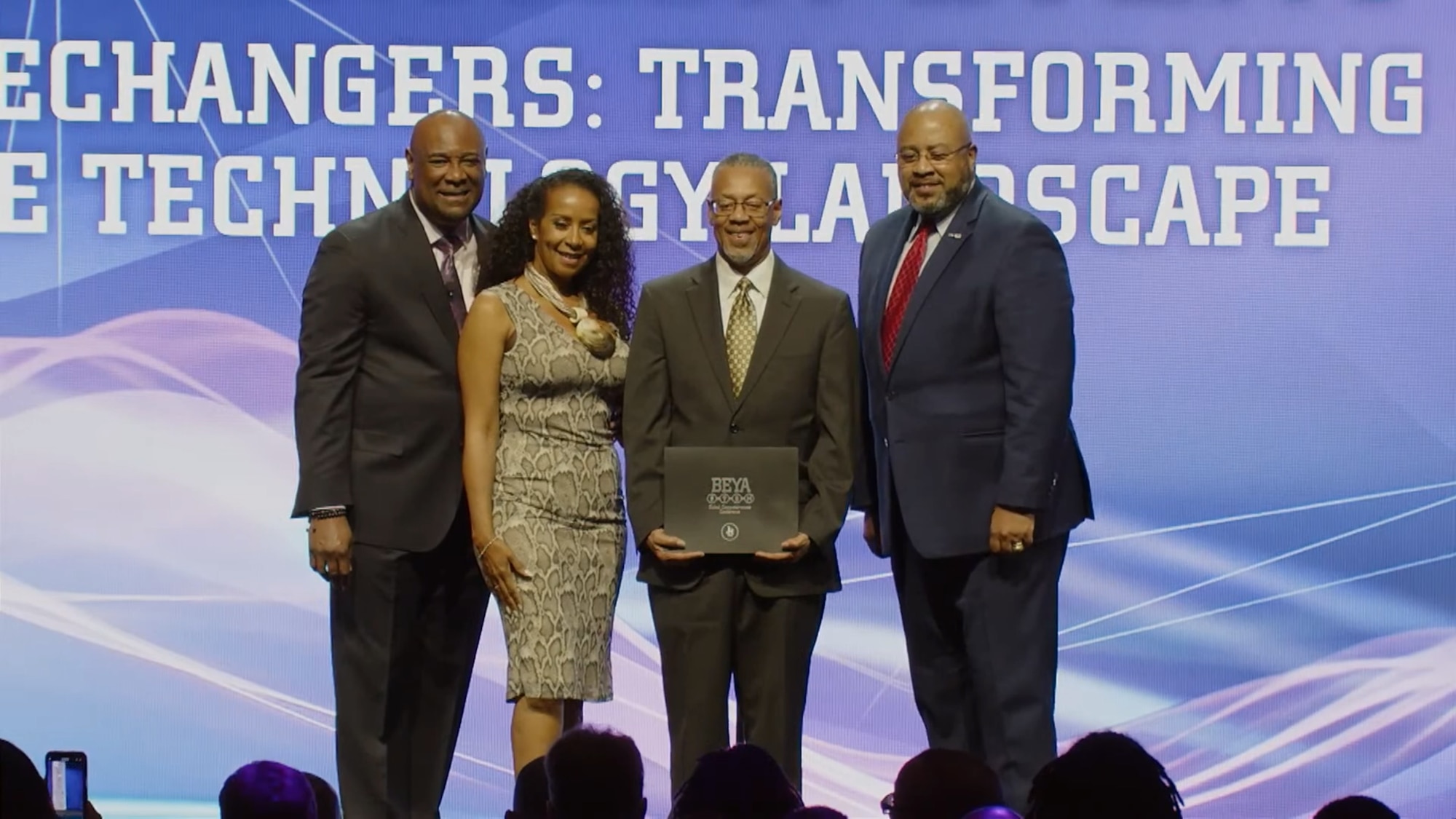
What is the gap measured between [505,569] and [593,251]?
734 millimetres

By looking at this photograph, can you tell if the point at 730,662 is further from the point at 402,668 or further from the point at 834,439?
the point at 402,668

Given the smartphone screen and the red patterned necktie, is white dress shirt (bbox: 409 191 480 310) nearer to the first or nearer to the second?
the red patterned necktie

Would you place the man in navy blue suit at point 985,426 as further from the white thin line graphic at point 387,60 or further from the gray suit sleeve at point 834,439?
the white thin line graphic at point 387,60

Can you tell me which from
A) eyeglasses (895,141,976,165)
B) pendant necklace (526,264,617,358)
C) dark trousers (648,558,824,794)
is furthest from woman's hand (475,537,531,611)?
eyeglasses (895,141,976,165)

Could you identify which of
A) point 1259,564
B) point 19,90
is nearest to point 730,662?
point 1259,564

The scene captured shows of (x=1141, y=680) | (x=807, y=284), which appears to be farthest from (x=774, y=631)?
(x=1141, y=680)

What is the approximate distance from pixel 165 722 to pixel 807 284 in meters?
2.80

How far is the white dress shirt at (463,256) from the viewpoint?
15.3ft

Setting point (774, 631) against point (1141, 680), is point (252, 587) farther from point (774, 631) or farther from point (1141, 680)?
Result: point (1141, 680)

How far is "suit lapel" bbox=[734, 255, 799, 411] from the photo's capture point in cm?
439

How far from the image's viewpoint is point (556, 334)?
4.46m

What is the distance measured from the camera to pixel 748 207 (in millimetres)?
4402

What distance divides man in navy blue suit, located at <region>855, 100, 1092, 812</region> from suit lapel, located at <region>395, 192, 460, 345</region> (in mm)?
971

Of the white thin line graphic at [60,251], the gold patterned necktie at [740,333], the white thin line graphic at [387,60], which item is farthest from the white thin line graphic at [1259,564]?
the white thin line graphic at [60,251]
